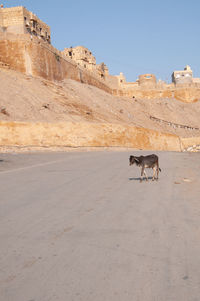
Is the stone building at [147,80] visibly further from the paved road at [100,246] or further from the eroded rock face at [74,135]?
the paved road at [100,246]

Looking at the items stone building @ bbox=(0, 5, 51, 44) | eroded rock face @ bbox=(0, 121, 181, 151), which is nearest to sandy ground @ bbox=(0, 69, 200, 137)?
eroded rock face @ bbox=(0, 121, 181, 151)

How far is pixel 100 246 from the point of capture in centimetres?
395

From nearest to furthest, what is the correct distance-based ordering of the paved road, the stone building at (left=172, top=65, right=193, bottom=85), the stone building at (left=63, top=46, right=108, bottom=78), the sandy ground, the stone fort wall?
the paved road < the sandy ground < the stone fort wall < the stone building at (left=63, top=46, right=108, bottom=78) < the stone building at (left=172, top=65, right=193, bottom=85)

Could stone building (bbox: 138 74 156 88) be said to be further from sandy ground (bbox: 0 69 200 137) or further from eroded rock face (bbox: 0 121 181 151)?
eroded rock face (bbox: 0 121 181 151)

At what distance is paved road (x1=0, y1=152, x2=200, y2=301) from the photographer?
2.88m

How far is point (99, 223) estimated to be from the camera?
16.5 ft

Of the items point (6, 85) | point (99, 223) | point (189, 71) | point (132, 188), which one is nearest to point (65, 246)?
point (99, 223)

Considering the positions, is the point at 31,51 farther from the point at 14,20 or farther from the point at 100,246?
the point at 100,246

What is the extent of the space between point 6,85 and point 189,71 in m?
74.5

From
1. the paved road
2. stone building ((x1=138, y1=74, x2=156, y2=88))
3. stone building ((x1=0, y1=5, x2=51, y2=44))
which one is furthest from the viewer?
stone building ((x1=138, y1=74, x2=156, y2=88))

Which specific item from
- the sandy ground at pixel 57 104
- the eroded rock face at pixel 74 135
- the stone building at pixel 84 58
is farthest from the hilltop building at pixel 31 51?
the eroded rock face at pixel 74 135

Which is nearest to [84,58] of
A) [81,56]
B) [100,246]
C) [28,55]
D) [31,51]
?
[81,56]

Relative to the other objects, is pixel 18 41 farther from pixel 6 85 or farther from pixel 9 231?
pixel 9 231

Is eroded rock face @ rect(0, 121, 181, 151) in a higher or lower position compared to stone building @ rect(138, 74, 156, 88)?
lower
